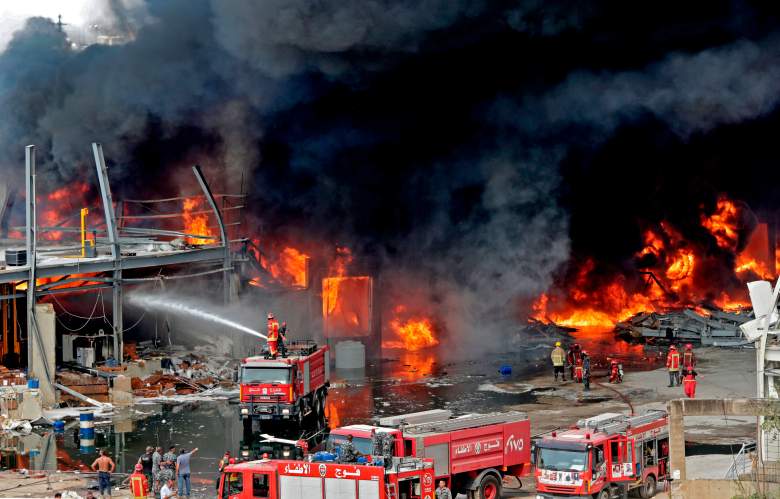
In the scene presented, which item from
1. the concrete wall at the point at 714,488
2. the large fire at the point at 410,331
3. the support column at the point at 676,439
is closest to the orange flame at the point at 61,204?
the large fire at the point at 410,331

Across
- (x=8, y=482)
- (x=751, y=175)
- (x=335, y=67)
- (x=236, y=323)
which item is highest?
(x=335, y=67)

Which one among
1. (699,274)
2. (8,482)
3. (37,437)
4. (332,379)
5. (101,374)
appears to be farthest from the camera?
(699,274)

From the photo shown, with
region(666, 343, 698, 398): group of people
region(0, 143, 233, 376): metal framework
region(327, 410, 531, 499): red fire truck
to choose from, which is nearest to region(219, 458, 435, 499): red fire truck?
region(327, 410, 531, 499): red fire truck

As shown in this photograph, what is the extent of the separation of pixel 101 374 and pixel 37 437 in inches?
229

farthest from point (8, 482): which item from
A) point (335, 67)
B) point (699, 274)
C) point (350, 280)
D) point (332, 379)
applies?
point (699, 274)

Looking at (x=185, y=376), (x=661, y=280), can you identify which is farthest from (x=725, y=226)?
(x=185, y=376)

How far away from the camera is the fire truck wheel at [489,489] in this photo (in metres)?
21.2

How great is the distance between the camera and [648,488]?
21656 millimetres

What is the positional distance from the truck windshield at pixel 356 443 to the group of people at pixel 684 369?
1270 centimetres

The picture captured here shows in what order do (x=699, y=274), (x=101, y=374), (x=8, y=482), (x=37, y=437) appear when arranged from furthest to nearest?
(x=699, y=274)
(x=101, y=374)
(x=37, y=437)
(x=8, y=482)

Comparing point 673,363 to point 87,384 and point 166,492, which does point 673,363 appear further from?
point 166,492

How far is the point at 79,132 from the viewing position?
5053cm

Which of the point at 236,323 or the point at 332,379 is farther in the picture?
the point at 236,323

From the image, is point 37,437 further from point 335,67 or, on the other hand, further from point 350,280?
point 335,67
